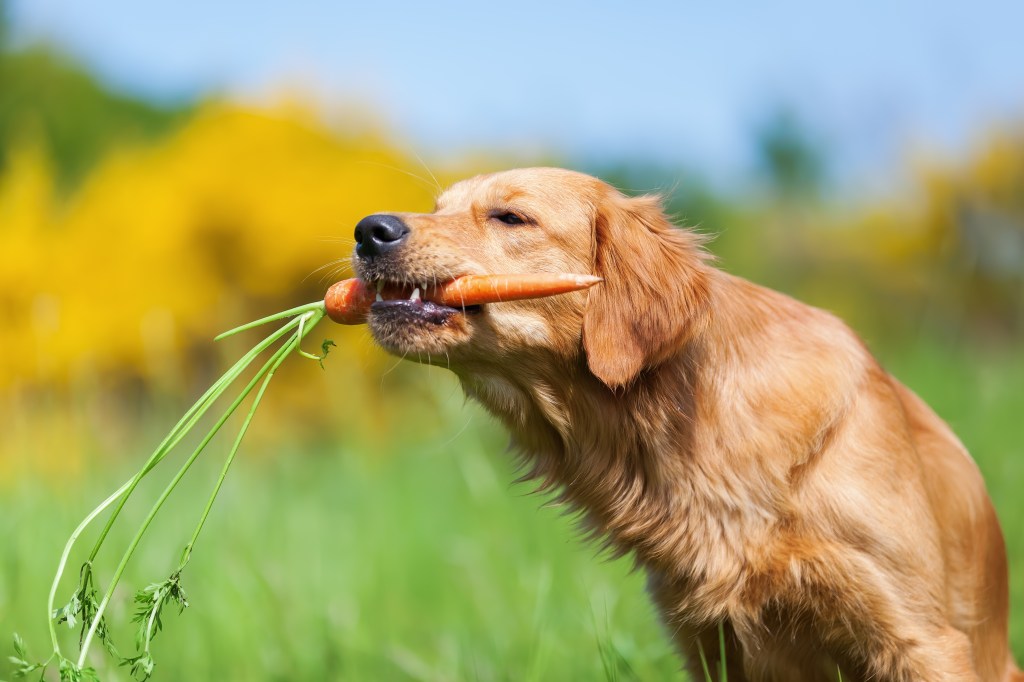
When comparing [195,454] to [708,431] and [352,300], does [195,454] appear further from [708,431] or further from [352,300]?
[708,431]

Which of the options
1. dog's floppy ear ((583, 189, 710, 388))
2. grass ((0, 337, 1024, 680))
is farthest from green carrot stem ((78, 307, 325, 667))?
grass ((0, 337, 1024, 680))

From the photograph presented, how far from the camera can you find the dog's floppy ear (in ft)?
9.45

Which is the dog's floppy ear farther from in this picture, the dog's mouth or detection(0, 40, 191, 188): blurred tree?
detection(0, 40, 191, 188): blurred tree

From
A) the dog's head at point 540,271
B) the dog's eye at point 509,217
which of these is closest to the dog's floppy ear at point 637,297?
the dog's head at point 540,271

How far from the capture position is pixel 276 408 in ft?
64.4

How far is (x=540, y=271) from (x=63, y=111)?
87.1ft

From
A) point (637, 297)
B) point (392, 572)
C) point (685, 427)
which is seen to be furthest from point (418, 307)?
point (392, 572)

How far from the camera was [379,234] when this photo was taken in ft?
9.42

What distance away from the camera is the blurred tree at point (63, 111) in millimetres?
24219

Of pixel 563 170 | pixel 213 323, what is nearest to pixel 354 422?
pixel 563 170

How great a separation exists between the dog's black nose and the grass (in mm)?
910

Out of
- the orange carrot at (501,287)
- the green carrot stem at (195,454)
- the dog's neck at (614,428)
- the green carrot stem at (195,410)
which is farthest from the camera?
the dog's neck at (614,428)

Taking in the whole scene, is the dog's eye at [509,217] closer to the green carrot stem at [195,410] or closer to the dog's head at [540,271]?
the dog's head at [540,271]

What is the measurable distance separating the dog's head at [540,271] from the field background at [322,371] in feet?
1.05
